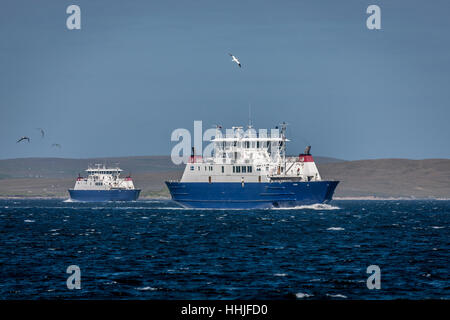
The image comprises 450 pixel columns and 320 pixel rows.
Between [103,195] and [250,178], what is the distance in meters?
72.0

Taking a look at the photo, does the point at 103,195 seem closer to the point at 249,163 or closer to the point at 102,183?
the point at 102,183

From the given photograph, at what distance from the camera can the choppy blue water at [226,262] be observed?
25.0m

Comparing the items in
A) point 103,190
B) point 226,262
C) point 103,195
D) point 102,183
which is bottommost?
point 226,262

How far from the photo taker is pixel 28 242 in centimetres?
4534

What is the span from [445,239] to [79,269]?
2797 centimetres

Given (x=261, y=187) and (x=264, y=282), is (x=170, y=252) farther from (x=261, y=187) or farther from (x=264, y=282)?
(x=261, y=187)

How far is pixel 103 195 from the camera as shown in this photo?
149 metres

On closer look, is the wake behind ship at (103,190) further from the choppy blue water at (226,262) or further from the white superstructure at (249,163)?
the choppy blue water at (226,262)

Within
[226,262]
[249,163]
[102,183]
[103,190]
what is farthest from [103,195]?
[226,262]

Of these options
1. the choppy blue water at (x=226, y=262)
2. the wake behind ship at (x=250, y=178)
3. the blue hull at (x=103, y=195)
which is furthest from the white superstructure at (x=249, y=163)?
the blue hull at (x=103, y=195)

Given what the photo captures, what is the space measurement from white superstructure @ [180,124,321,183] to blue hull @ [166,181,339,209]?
2.88 feet

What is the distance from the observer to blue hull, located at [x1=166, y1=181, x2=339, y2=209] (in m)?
82.7

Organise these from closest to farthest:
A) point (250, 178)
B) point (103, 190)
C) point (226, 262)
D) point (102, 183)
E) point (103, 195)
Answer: point (226, 262)
point (250, 178)
point (103, 190)
point (103, 195)
point (102, 183)
